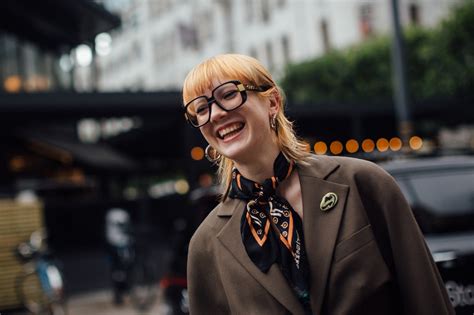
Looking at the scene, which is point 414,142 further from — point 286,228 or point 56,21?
point 286,228

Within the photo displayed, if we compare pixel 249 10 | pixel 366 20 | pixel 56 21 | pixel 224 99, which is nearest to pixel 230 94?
pixel 224 99

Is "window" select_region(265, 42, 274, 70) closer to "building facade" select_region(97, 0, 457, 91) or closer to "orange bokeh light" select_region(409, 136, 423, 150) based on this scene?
"building facade" select_region(97, 0, 457, 91)

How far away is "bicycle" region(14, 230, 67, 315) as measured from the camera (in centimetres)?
1131

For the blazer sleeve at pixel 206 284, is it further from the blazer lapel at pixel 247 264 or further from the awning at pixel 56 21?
the awning at pixel 56 21

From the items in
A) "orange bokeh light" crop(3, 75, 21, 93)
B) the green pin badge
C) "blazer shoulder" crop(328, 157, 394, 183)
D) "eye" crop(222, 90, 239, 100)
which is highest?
"orange bokeh light" crop(3, 75, 21, 93)

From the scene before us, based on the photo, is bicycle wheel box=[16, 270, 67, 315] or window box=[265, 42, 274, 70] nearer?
bicycle wheel box=[16, 270, 67, 315]

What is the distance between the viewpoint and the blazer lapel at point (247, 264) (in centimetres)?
228

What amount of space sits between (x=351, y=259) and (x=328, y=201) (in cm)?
20

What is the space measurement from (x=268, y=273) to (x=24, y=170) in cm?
2125

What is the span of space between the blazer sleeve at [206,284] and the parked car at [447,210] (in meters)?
3.11

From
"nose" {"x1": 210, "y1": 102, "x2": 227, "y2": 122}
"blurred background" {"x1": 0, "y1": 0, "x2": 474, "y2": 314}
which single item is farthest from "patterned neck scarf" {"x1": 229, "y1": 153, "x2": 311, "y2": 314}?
"blurred background" {"x1": 0, "y1": 0, "x2": 474, "y2": 314}

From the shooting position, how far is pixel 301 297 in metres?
2.31

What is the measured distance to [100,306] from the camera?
530 inches

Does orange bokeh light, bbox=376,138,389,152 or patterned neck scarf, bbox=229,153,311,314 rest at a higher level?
patterned neck scarf, bbox=229,153,311,314
